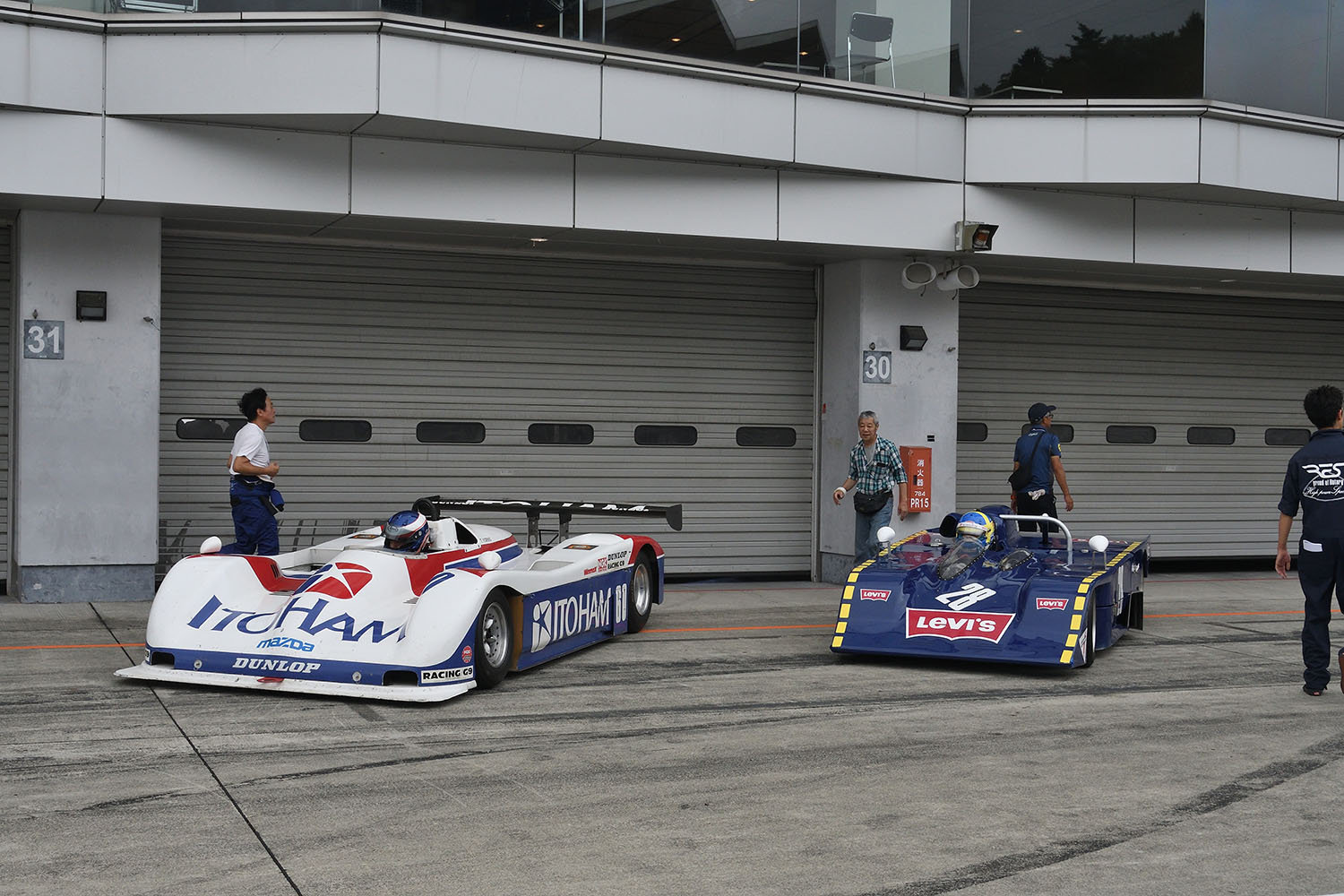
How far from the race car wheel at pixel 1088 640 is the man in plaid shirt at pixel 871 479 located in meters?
2.61

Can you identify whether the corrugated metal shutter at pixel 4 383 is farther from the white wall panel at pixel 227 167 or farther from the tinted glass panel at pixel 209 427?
the white wall panel at pixel 227 167

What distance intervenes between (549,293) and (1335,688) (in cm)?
790

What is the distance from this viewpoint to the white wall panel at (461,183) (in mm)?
11562

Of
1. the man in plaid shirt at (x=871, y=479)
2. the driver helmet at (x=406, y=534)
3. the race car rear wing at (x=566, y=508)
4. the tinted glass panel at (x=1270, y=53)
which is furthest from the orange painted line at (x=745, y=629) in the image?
the tinted glass panel at (x=1270, y=53)

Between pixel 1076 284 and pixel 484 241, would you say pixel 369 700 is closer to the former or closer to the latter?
pixel 484 241

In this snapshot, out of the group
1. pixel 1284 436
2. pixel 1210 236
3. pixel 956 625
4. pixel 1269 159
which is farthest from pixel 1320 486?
pixel 1284 436

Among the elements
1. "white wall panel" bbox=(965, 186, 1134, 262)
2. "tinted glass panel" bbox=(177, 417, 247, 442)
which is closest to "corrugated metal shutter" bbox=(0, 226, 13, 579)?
"tinted glass panel" bbox=(177, 417, 247, 442)

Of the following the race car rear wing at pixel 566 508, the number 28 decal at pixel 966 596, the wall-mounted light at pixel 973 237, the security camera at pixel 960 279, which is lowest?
the number 28 decal at pixel 966 596

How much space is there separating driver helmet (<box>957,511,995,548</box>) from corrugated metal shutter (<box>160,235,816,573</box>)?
4424 mm

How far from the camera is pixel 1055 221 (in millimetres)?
13875

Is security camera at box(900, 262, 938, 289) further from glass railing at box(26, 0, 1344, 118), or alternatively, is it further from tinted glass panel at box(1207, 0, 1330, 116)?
tinted glass panel at box(1207, 0, 1330, 116)

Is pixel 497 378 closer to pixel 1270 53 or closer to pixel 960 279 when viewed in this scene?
pixel 960 279

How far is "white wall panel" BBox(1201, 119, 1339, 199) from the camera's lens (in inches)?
526

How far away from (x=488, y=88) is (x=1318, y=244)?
922cm
